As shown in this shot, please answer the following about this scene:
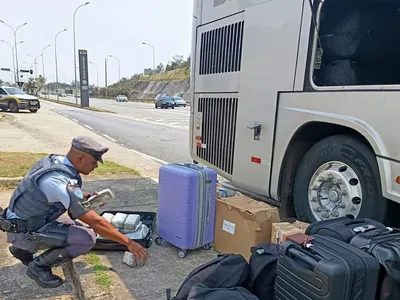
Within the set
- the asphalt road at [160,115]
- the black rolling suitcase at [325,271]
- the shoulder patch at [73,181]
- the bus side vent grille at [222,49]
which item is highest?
the bus side vent grille at [222,49]

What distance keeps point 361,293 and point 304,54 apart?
2170 millimetres

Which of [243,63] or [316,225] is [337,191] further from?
[243,63]

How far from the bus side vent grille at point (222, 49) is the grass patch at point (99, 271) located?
246 centimetres

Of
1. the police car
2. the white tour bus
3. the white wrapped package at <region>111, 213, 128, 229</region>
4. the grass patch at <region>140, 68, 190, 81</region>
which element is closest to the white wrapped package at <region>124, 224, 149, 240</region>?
the white wrapped package at <region>111, 213, 128, 229</region>

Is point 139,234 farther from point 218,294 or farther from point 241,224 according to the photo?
point 218,294

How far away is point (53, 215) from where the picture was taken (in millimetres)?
3006

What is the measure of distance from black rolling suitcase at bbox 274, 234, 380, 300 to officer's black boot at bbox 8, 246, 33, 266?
206 centimetres

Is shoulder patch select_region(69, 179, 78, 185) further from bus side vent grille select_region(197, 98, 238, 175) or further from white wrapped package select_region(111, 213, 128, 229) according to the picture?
bus side vent grille select_region(197, 98, 238, 175)

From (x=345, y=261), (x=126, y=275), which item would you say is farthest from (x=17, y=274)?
(x=345, y=261)

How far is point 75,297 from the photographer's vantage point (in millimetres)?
2756

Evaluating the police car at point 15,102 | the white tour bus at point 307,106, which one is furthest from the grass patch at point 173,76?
the white tour bus at point 307,106

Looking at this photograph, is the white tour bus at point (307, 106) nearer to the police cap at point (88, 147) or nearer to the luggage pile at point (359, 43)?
the luggage pile at point (359, 43)

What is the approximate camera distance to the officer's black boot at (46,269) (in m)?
2.83

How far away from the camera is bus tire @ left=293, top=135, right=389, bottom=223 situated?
9.51 feet
